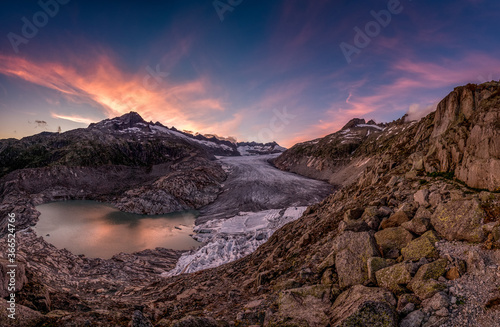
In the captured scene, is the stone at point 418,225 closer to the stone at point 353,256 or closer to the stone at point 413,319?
the stone at point 353,256

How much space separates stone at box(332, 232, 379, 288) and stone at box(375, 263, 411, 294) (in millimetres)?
470

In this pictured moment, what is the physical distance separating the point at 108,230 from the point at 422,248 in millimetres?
50283

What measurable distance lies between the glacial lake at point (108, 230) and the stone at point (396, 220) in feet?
107

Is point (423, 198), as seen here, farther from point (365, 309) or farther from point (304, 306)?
point (304, 306)

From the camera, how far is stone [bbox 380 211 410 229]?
25.4 feet

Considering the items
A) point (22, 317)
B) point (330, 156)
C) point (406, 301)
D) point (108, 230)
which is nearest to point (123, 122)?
point (108, 230)

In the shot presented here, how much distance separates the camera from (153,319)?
29.2ft

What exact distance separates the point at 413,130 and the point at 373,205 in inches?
457

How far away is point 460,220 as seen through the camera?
6230 mm

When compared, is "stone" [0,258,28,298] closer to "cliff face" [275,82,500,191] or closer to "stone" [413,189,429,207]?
"stone" [413,189,429,207]

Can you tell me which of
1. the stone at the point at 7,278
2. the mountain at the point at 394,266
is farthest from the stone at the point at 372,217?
the stone at the point at 7,278

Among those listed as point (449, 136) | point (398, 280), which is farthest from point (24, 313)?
point (449, 136)

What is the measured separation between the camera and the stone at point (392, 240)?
6.75m

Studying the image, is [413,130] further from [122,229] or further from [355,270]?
[122,229]
